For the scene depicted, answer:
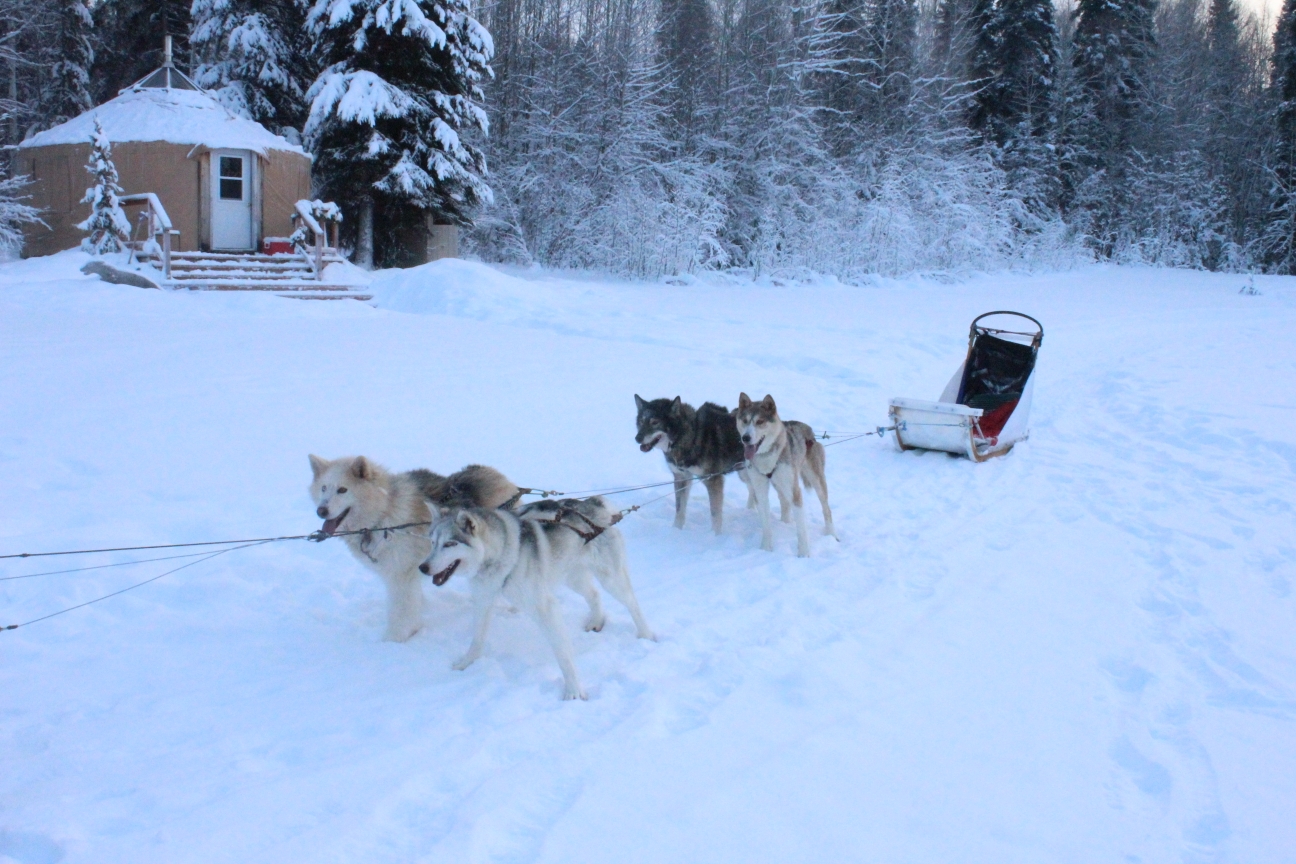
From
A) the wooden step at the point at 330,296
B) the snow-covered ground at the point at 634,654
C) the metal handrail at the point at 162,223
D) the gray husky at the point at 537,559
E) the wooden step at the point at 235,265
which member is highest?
the metal handrail at the point at 162,223

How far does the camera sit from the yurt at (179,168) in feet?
53.1

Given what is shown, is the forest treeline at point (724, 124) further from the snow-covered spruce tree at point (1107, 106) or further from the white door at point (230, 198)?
the white door at point (230, 198)

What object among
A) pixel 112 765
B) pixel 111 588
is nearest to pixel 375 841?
pixel 112 765

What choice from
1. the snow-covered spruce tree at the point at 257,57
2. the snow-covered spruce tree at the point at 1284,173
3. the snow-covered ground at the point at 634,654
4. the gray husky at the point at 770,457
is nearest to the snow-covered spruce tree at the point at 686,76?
the snow-covered spruce tree at the point at 257,57

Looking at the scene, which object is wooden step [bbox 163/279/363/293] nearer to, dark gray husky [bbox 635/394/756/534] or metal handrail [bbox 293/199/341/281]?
metal handrail [bbox 293/199/341/281]

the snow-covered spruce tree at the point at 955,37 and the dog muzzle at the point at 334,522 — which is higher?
the snow-covered spruce tree at the point at 955,37

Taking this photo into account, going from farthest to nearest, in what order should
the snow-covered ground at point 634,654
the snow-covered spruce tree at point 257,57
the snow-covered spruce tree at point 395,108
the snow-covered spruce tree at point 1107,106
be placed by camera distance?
the snow-covered spruce tree at point 1107,106, the snow-covered spruce tree at point 257,57, the snow-covered spruce tree at point 395,108, the snow-covered ground at point 634,654

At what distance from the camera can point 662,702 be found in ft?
10.9

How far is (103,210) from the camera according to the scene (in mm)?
13867

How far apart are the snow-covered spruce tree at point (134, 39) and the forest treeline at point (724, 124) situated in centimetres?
7

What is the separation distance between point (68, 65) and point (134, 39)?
8.18ft

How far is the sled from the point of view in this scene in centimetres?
731

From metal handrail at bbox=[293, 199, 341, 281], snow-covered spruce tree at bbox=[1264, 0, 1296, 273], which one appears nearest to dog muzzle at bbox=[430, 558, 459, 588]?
metal handrail at bbox=[293, 199, 341, 281]

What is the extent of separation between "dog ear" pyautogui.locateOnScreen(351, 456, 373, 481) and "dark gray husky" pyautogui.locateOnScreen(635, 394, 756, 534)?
2.05 meters
